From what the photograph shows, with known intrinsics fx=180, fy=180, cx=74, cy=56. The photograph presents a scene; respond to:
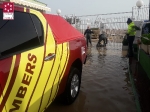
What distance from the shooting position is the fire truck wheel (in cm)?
335

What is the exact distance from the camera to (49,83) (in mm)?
2482

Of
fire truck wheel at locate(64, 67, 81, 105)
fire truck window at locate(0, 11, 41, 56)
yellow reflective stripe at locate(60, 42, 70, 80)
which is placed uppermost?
fire truck window at locate(0, 11, 41, 56)

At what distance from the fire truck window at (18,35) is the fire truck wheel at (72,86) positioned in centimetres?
121

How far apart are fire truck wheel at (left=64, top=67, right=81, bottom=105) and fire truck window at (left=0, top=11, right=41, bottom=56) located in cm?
121

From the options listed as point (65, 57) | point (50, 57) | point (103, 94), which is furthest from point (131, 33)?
point (50, 57)

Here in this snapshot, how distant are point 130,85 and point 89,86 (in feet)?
3.58

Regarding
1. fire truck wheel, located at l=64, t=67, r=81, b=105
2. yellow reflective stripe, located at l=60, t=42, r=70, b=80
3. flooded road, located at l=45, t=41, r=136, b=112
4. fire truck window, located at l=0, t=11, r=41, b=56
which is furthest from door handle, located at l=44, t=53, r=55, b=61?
flooded road, located at l=45, t=41, r=136, b=112

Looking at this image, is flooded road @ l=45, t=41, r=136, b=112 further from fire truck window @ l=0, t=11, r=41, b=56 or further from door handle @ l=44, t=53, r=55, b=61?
fire truck window @ l=0, t=11, r=41, b=56

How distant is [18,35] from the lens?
2.11 meters

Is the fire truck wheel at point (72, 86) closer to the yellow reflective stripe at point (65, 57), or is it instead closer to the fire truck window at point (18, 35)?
the yellow reflective stripe at point (65, 57)

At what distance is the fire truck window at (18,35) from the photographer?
1.90 m

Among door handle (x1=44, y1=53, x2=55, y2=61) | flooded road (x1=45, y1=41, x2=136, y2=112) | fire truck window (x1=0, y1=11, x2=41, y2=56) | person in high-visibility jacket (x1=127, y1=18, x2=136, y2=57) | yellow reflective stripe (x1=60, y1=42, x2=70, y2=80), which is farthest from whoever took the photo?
person in high-visibility jacket (x1=127, y1=18, x2=136, y2=57)

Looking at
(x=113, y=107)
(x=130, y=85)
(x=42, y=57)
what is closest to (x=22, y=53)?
(x=42, y=57)

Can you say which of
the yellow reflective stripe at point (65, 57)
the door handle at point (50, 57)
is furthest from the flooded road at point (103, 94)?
the door handle at point (50, 57)
